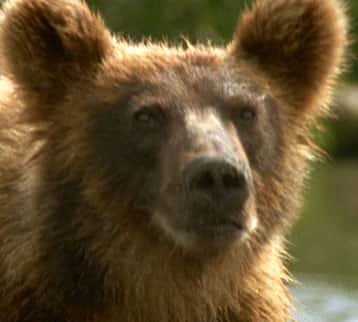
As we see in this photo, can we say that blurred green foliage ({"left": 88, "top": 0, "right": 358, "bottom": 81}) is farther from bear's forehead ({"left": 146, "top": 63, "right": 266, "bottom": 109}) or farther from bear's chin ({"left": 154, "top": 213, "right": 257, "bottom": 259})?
bear's chin ({"left": 154, "top": 213, "right": 257, "bottom": 259})

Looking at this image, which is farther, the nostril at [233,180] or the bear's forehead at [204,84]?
the bear's forehead at [204,84]

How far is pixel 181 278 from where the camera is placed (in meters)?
7.04

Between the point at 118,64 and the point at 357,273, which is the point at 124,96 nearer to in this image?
the point at 118,64

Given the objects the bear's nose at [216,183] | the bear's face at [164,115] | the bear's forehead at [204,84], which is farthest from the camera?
the bear's forehead at [204,84]

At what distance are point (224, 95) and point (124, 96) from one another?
50 centimetres

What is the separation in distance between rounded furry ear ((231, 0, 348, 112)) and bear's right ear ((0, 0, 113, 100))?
2.64 feet

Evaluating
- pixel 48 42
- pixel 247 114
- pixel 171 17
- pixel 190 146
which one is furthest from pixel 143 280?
pixel 171 17

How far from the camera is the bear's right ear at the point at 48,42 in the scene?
7168 mm

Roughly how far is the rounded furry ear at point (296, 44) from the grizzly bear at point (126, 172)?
0.02 m

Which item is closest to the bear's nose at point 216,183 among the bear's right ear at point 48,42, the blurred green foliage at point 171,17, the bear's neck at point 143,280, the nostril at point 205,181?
the nostril at point 205,181

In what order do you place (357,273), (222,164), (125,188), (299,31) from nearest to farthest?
(222,164), (125,188), (299,31), (357,273)

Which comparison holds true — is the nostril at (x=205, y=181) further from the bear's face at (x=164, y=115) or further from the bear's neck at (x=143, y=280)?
the bear's neck at (x=143, y=280)

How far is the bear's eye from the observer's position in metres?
6.94

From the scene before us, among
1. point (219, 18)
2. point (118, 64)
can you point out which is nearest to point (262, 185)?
point (118, 64)
